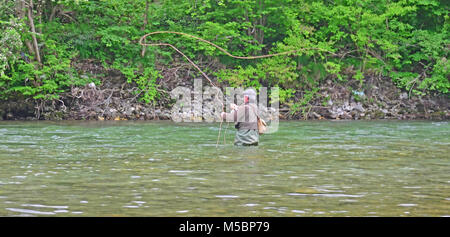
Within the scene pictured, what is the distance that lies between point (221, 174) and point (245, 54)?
16.9m

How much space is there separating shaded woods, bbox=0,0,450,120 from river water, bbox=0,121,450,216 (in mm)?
6793

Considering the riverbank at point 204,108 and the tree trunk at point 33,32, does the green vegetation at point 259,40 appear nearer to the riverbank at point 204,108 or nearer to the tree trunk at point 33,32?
the tree trunk at point 33,32

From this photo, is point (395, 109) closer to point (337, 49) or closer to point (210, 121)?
point (337, 49)

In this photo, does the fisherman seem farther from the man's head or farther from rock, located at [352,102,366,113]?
rock, located at [352,102,366,113]

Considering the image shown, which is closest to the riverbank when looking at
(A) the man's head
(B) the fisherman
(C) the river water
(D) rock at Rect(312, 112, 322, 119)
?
(D) rock at Rect(312, 112, 322, 119)

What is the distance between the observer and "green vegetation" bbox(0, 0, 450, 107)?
2605cm

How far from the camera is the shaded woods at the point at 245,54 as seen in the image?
83.3 feet

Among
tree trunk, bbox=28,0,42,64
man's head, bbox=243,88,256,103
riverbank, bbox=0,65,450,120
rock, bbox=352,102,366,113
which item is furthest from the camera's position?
rock, bbox=352,102,366,113

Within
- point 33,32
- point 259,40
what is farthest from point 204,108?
point 33,32

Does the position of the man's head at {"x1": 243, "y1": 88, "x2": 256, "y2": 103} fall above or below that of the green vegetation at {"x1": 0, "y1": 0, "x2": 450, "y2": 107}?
below

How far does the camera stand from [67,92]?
25.4 meters

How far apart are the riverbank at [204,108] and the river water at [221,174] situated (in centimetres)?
627

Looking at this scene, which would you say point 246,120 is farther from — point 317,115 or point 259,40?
point 259,40

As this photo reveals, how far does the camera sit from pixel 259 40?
27984 millimetres
